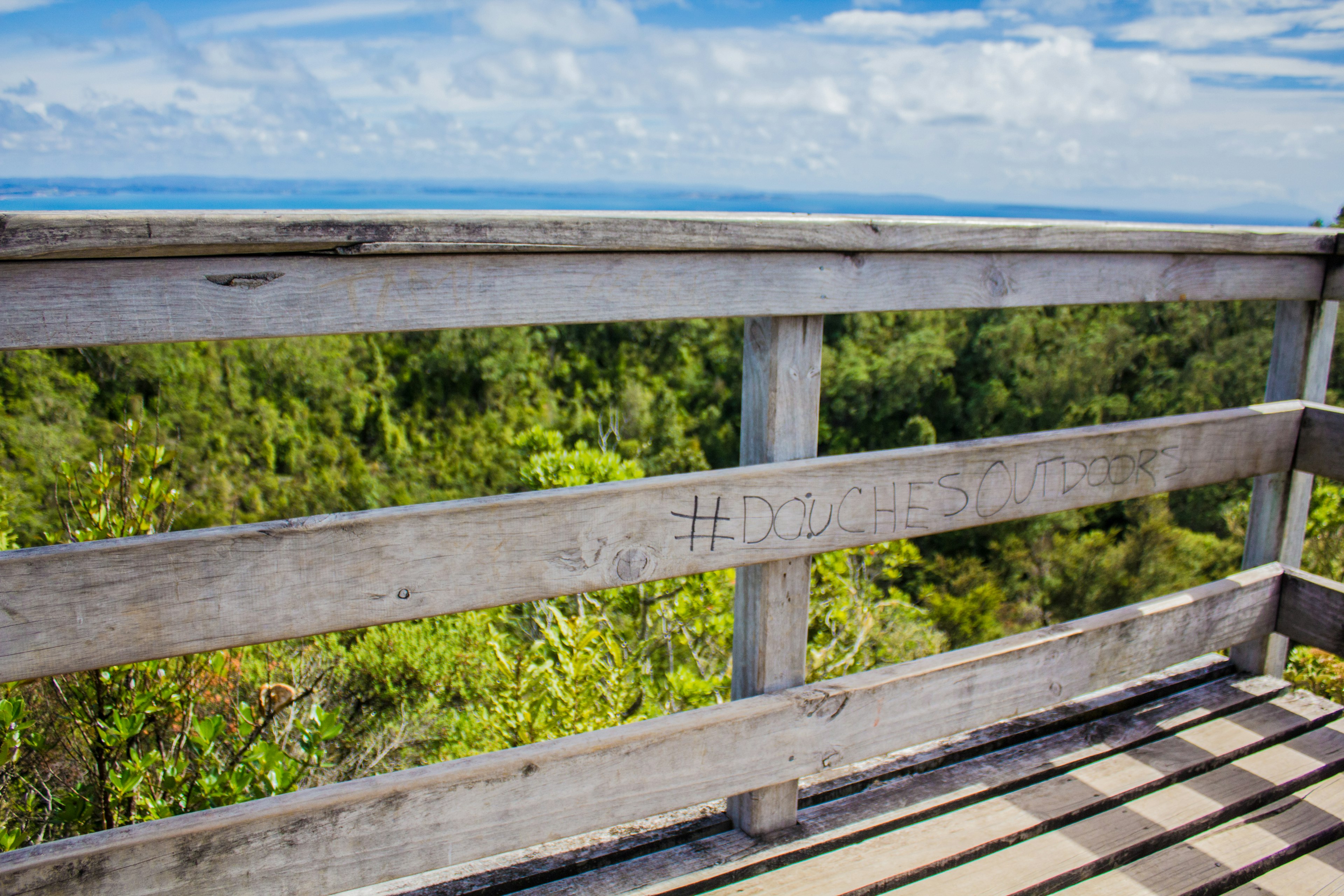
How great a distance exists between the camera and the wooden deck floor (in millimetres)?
1412

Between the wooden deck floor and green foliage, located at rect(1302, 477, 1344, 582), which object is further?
green foliage, located at rect(1302, 477, 1344, 582)

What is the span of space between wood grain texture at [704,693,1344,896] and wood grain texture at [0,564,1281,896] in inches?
6.6

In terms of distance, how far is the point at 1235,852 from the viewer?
1516 mm

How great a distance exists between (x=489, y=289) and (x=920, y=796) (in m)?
1.27

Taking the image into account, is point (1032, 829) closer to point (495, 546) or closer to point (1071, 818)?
point (1071, 818)

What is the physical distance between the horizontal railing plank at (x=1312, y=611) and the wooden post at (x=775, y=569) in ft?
4.42

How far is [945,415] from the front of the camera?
27.1m

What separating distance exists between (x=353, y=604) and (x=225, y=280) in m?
0.42

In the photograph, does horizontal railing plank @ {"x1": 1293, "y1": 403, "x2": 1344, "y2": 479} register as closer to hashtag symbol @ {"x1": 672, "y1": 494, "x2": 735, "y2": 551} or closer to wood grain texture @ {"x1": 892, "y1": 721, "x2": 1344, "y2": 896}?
wood grain texture @ {"x1": 892, "y1": 721, "x2": 1344, "y2": 896}

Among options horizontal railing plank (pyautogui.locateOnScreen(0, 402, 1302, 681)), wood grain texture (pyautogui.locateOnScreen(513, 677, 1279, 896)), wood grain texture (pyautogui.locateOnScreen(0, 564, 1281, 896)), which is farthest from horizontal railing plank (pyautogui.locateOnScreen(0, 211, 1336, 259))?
wood grain texture (pyautogui.locateOnScreen(513, 677, 1279, 896))

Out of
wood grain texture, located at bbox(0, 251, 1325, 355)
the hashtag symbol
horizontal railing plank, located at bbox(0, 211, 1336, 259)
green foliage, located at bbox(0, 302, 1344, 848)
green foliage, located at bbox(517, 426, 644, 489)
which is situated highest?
horizontal railing plank, located at bbox(0, 211, 1336, 259)

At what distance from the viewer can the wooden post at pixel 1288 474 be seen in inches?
76.3

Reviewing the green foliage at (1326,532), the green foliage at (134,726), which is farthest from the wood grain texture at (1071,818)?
the green foliage at (1326,532)

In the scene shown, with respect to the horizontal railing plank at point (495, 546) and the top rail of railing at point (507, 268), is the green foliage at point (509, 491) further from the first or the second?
the top rail of railing at point (507, 268)
